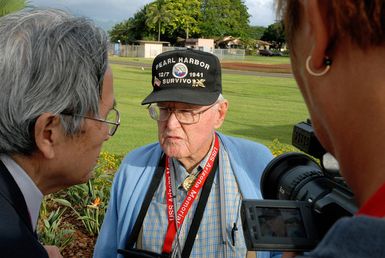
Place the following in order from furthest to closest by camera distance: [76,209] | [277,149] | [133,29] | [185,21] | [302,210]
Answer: [133,29]
[185,21]
[277,149]
[76,209]
[302,210]

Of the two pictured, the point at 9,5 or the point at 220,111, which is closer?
the point at 220,111

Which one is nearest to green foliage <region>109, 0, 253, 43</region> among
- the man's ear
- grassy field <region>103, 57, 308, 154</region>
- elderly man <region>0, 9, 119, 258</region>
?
grassy field <region>103, 57, 308, 154</region>

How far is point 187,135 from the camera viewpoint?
276 cm

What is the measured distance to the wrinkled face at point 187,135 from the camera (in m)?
2.74

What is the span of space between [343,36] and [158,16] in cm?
8437

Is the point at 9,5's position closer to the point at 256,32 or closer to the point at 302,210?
the point at 302,210

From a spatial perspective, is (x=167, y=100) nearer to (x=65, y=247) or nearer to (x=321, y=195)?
(x=321, y=195)

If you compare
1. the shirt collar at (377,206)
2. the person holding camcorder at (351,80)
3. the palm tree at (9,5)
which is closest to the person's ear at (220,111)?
the person holding camcorder at (351,80)

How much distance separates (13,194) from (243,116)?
11585mm

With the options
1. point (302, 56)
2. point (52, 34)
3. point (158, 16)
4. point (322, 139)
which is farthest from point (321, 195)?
point (158, 16)

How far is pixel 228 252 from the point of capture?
249 cm

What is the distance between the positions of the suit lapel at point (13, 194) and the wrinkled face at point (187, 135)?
1.25 metres

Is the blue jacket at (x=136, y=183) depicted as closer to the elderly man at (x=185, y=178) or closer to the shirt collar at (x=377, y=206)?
the elderly man at (x=185, y=178)

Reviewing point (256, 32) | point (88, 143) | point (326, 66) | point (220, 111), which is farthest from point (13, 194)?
point (256, 32)
